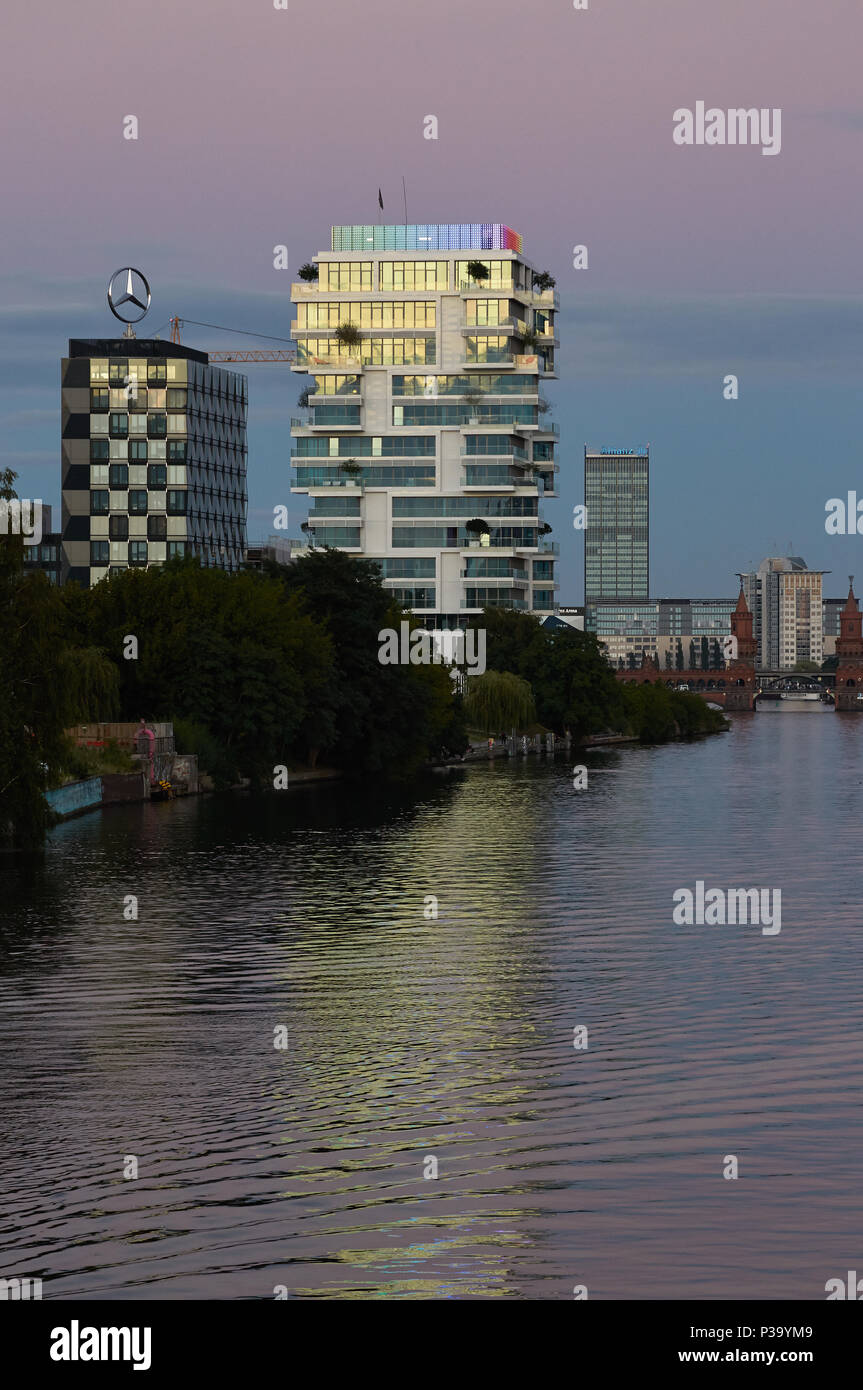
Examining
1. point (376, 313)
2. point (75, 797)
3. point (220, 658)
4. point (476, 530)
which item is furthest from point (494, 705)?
point (75, 797)

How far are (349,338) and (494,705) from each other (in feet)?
186

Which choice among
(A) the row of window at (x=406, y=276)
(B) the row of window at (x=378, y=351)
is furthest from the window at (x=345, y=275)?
(B) the row of window at (x=378, y=351)

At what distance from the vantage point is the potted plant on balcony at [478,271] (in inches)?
7008

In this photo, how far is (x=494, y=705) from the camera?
5527 inches

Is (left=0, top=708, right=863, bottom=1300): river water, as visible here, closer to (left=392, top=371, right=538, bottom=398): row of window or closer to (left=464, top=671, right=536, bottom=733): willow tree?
(left=464, top=671, right=536, bottom=733): willow tree

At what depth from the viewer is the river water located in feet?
59.1

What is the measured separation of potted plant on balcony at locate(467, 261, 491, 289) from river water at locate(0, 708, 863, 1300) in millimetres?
131962

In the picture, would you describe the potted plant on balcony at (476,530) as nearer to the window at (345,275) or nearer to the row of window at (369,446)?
the row of window at (369,446)

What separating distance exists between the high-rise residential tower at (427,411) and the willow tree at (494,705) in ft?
136

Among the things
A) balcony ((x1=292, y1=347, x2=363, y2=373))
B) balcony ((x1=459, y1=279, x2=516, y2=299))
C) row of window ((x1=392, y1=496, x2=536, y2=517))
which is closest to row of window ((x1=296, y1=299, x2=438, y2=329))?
balcony ((x1=292, y1=347, x2=363, y2=373))

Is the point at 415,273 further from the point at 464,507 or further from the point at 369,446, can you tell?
the point at 464,507

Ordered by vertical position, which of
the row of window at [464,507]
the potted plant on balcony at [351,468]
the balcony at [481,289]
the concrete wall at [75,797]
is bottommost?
the concrete wall at [75,797]
